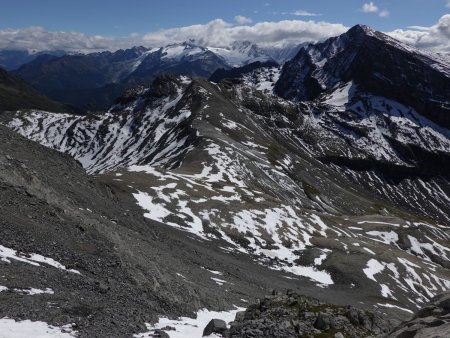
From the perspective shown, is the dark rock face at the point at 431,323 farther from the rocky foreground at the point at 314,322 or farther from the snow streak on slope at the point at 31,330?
the snow streak on slope at the point at 31,330

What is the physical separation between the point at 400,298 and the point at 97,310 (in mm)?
73610

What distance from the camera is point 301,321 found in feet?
104

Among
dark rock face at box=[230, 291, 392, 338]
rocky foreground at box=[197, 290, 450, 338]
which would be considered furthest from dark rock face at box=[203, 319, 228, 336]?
dark rock face at box=[230, 291, 392, 338]

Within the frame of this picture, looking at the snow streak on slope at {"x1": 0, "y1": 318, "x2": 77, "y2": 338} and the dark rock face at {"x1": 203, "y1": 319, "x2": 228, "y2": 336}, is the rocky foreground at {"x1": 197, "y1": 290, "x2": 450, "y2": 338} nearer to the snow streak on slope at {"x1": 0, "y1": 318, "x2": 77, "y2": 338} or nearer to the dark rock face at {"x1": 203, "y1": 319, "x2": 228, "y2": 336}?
the dark rock face at {"x1": 203, "y1": 319, "x2": 228, "y2": 336}

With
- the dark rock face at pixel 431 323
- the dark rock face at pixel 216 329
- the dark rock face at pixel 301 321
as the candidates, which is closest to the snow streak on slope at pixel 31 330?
the dark rock face at pixel 216 329

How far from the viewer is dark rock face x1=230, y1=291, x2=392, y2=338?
94.4 feet

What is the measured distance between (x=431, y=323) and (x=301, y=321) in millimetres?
12573

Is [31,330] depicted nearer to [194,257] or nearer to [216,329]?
[216,329]

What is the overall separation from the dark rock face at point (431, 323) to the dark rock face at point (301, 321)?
7.89 m

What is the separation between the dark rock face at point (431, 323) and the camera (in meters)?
18.7

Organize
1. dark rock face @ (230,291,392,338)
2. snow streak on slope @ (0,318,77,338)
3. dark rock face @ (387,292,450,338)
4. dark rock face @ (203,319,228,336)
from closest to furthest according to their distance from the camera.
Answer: dark rock face @ (387,292,450,338) < snow streak on slope @ (0,318,77,338) < dark rock face @ (230,291,392,338) < dark rock face @ (203,319,228,336)

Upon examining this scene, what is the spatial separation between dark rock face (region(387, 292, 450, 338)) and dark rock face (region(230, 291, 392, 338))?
7.89 metres

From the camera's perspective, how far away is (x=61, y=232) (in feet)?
123

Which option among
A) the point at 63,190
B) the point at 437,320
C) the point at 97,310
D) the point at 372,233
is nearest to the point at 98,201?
the point at 63,190
